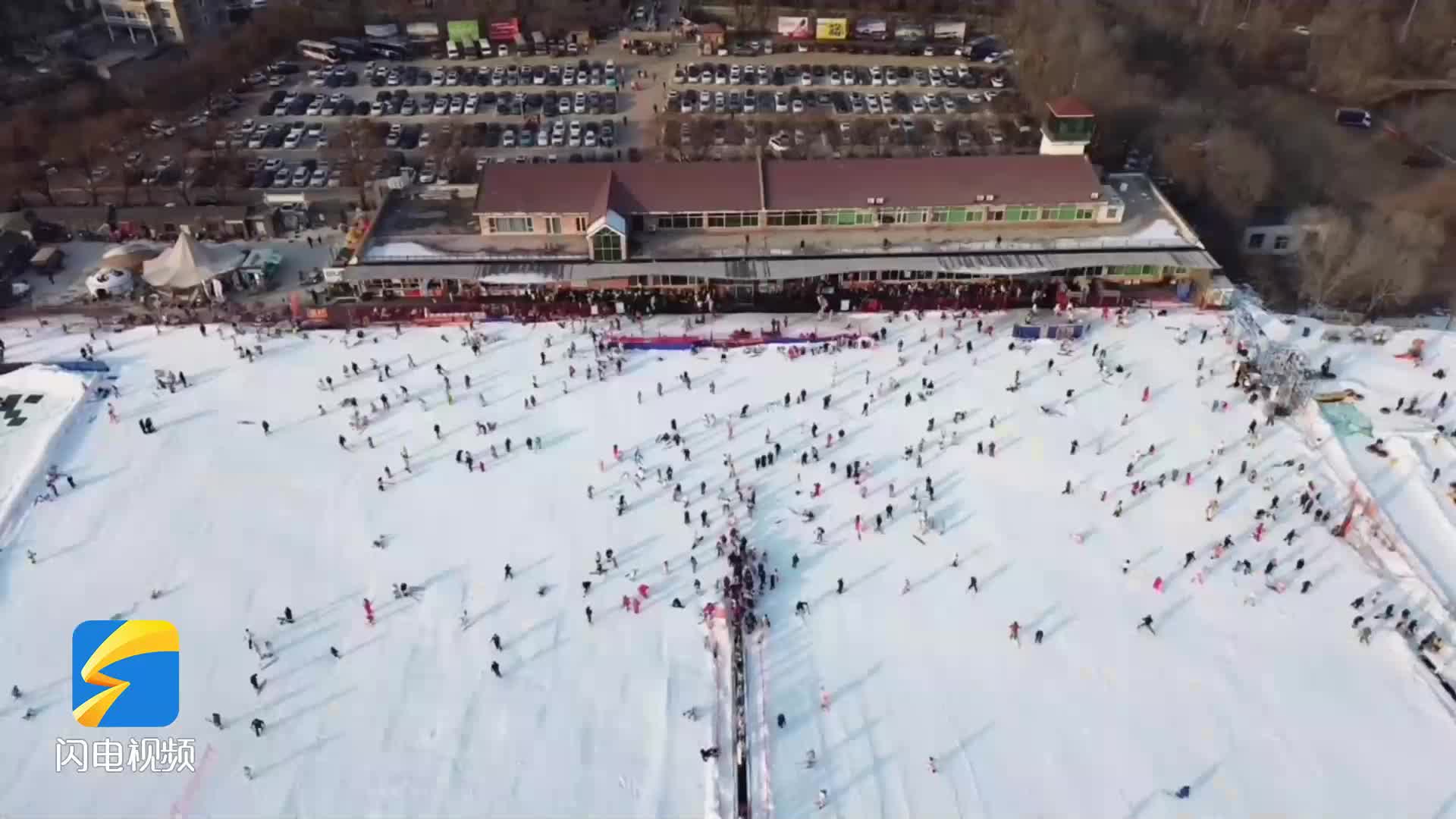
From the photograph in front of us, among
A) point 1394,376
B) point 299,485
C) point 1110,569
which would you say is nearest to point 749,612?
point 1110,569

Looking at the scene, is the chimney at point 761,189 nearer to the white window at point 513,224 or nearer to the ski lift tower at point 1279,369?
the white window at point 513,224

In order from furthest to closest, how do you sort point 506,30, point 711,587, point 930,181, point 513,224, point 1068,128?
point 506,30 → point 1068,128 → point 930,181 → point 513,224 → point 711,587

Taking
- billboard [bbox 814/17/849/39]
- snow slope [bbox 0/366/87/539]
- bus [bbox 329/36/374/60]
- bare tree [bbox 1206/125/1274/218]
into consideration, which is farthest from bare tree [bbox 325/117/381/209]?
bare tree [bbox 1206/125/1274/218]

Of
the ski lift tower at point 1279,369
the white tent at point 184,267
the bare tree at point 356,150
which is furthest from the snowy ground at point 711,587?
the bare tree at point 356,150

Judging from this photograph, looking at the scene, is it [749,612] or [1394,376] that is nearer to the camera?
[749,612]

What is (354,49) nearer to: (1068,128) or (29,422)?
(29,422)

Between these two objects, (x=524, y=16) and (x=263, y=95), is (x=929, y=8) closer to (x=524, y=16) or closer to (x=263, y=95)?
(x=524, y=16)

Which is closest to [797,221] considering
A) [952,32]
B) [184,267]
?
[184,267]
